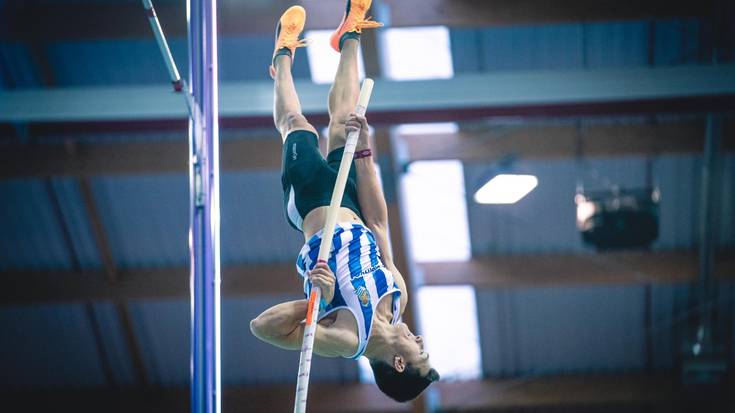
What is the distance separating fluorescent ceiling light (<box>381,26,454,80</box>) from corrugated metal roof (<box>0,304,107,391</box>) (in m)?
3.81

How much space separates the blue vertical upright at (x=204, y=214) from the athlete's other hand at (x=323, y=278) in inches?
24.9

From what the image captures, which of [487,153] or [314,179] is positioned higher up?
[314,179]

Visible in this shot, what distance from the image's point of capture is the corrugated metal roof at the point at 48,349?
31.8ft

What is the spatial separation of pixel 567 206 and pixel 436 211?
42.6 inches

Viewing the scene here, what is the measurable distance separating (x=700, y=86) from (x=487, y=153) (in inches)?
68.0

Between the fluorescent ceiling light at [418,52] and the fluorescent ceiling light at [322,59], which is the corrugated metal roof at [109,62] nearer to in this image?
the fluorescent ceiling light at [322,59]

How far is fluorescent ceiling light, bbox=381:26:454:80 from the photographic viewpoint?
25.5 feet

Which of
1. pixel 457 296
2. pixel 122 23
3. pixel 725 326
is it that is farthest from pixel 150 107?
pixel 725 326

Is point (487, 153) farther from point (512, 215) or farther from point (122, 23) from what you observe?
point (122, 23)

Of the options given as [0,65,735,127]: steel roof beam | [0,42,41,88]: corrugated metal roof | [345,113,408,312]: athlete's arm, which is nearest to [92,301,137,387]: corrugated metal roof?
[0,42,41,88]: corrugated metal roof

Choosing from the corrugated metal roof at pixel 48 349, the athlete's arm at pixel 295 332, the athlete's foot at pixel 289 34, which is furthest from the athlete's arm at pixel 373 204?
the corrugated metal roof at pixel 48 349

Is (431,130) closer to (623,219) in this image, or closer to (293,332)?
(623,219)

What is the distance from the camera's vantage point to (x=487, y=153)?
814 centimetres

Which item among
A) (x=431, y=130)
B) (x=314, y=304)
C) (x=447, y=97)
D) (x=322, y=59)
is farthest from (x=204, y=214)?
(x=431, y=130)
